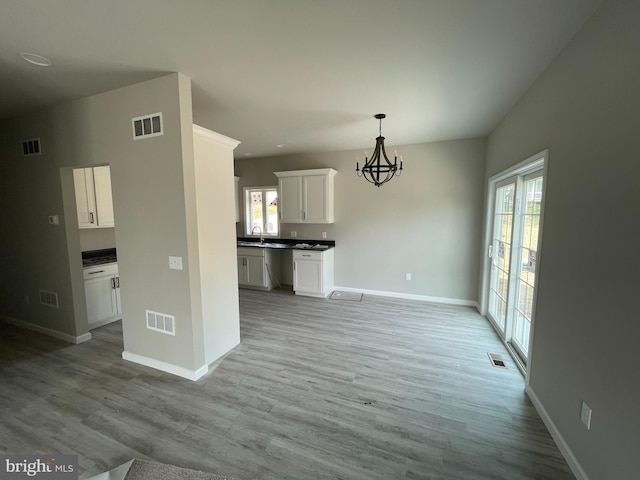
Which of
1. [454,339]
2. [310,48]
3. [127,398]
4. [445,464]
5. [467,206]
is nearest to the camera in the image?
[445,464]

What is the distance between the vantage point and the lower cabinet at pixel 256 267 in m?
5.29

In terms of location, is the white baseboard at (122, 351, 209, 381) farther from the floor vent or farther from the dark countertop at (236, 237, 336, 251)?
the floor vent

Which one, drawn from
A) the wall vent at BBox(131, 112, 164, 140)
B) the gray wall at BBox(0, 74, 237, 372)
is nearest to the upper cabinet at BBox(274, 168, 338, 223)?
the gray wall at BBox(0, 74, 237, 372)

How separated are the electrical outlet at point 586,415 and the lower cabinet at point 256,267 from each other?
459 centimetres

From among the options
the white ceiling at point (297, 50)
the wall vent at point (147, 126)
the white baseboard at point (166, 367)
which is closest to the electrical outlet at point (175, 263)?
the white baseboard at point (166, 367)

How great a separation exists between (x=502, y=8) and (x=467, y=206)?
326 cm

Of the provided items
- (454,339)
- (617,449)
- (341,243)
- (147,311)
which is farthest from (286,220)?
(617,449)

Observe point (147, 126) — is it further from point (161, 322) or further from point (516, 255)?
point (516, 255)

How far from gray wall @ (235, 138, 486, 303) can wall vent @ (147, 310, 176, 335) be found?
3.31 metres

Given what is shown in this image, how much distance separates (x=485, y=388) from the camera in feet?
7.80

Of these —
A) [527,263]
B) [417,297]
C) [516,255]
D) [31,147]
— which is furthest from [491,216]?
[31,147]

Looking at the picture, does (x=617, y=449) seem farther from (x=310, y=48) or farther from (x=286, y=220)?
(x=286, y=220)

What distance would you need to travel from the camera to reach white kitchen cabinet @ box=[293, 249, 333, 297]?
4.87 meters

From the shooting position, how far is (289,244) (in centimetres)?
564
